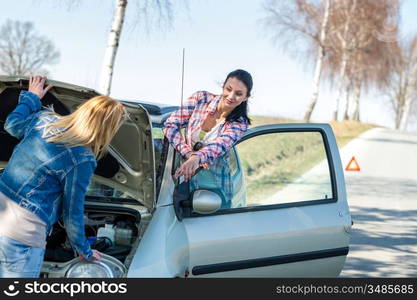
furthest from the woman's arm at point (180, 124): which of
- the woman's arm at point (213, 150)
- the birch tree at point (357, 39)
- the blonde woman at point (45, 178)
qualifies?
the birch tree at point (357, 39)

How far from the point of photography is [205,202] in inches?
151

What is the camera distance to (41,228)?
313cm

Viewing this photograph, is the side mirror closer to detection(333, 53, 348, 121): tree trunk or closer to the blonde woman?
the blonde woman

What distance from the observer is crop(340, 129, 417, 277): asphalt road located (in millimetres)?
6996

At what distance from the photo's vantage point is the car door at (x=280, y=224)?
394cm

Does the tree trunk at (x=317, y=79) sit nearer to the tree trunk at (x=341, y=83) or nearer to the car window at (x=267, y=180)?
the tree trunk at (x=341, y=83)

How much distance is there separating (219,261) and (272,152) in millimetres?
2933

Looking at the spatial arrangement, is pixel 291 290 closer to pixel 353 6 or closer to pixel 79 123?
pixel 79 123

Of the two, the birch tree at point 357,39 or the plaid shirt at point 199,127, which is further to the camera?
the birch tree at point 357,39

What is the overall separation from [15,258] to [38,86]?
44.5 inches

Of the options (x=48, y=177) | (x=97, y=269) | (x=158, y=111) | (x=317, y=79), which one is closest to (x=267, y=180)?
(x=158, y=111)

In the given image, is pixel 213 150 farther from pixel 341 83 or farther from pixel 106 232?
pixel 341 83

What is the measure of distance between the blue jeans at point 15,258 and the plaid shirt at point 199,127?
4.24 ft

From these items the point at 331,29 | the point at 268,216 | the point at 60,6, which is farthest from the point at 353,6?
the point at 268,216
